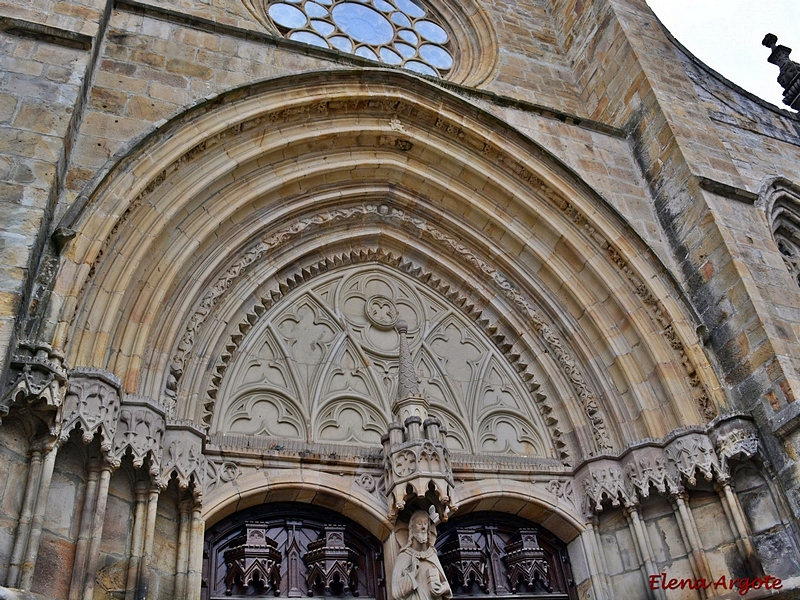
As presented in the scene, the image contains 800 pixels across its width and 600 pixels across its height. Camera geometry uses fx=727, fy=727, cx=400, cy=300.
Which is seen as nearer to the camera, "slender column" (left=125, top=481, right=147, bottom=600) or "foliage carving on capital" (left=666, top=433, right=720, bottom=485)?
→ "slender column" (left=125, top=481, right=147, bottom=600)

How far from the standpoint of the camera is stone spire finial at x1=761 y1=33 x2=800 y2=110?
10.3 m

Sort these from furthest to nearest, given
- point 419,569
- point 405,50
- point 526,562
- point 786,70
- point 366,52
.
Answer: point 786,70 < point 405,50 < point 366,52 < point 526,562 < point 419,569

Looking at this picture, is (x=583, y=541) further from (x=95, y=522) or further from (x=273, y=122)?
(x=273, y=122)

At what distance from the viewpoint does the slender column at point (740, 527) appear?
16.7ft

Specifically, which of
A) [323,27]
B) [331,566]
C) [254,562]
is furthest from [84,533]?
[323,27]

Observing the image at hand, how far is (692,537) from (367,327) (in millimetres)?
3091

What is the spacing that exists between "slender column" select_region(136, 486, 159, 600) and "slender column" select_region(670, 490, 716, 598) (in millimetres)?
3750

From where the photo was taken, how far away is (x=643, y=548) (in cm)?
545

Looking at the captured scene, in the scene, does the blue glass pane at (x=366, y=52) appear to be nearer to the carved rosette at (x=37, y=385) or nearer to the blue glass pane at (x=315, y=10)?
the blue glass pane at (x=315, y=10)

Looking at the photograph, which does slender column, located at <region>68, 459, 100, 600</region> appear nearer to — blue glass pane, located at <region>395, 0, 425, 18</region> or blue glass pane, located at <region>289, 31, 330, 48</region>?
blue glass pane, located at <region>289, 31, 330, 48</region>

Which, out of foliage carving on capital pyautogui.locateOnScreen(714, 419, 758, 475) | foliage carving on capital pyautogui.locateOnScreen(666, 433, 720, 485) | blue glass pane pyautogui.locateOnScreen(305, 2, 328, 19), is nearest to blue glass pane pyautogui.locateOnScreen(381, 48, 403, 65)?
blue glass pane pyautogui.locateOnScreen(305, 2, 328, 19)

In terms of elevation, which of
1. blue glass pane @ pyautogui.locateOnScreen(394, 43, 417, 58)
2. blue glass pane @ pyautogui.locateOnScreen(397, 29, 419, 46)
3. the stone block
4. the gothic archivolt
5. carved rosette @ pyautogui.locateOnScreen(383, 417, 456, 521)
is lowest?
the stone block

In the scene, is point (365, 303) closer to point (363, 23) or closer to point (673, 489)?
point (673, 489)

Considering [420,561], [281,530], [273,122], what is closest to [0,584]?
[281,530]
